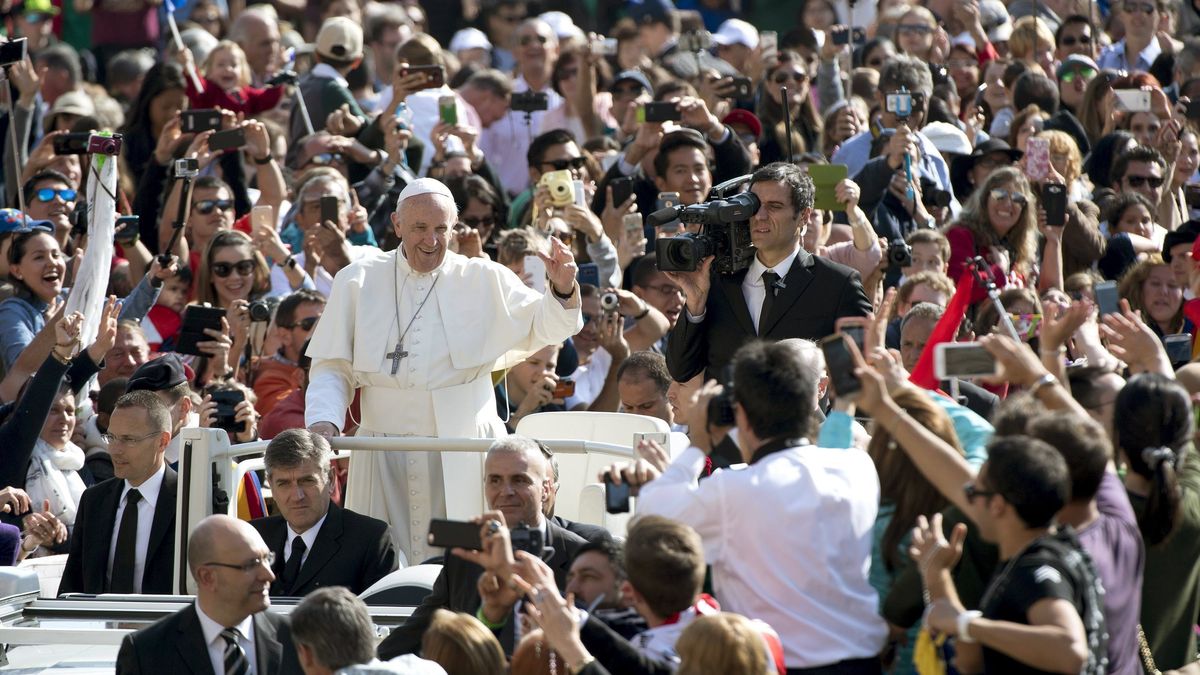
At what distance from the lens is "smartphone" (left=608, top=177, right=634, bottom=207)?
1002 centimetres

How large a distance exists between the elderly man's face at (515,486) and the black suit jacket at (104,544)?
1.73 meters

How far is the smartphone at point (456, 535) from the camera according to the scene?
4695mm

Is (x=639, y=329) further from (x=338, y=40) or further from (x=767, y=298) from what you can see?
(x=338, y=40)

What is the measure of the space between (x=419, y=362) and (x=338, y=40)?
16.0 feet

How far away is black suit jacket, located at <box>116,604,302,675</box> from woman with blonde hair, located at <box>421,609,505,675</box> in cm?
92

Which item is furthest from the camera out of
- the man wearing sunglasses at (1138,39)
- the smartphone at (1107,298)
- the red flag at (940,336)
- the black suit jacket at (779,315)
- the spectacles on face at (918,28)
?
the man wearing sunglasses at (1138,39)

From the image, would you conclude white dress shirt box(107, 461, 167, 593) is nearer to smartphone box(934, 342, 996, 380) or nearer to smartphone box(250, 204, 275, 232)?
smartphone box(250, 204, 275, 232)

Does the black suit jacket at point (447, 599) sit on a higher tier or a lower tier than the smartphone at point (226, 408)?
lower

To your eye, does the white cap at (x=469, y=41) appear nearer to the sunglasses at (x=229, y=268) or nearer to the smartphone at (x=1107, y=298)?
the sunglasses at (x=229, y=268)

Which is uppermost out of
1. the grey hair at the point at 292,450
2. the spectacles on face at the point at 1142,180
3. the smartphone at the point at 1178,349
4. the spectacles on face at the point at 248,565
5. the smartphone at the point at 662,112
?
the smartphone at the point at 662,112

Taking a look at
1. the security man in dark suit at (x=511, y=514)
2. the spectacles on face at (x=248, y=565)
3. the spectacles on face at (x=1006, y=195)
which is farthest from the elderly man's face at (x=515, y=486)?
the spectacles on face at (x=1006, y=195)

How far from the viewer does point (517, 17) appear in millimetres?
16328

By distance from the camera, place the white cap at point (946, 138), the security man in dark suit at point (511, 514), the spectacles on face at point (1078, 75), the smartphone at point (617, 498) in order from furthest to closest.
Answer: the spectacles on face at point (1078, 75)
the white cap at point (946, 138)
the security man in dark suit at point (511, 514)
the smartphone at point (617, 498)

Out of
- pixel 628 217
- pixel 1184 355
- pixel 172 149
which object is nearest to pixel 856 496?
pixel 1184 355
